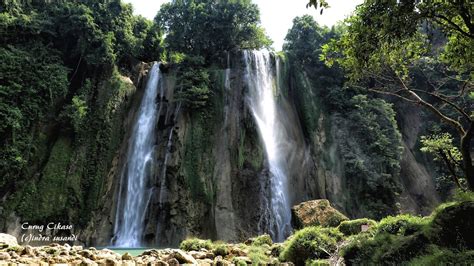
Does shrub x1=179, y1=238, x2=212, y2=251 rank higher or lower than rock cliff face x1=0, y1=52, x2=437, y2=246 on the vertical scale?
lower

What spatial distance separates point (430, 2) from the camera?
20.3 feet

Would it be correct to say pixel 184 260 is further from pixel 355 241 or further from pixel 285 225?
pixel 285 225

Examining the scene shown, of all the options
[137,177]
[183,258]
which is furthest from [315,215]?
[137,177]

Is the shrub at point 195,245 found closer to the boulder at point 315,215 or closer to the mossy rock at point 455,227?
the boulder at point 315,215

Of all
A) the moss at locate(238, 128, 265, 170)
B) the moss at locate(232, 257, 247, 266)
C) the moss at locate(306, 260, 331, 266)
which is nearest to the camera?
the moss at locate(306, 260, 331, 266)

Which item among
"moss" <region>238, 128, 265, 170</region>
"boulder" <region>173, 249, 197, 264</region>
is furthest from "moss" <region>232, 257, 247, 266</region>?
"moss" <region>238, 128, 265, 170</region>

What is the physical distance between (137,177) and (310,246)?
12986mm

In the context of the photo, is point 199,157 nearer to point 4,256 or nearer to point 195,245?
point 195,245

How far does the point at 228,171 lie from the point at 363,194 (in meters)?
8.05

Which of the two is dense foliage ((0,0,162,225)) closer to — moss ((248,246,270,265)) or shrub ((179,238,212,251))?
shrub ((179,238,212,251))

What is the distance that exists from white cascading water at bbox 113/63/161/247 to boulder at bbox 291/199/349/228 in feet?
27.2

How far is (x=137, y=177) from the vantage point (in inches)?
729

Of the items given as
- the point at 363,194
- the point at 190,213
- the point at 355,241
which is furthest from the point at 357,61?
the point at 363,194

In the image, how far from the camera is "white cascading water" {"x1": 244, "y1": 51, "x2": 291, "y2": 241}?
58.7ft
